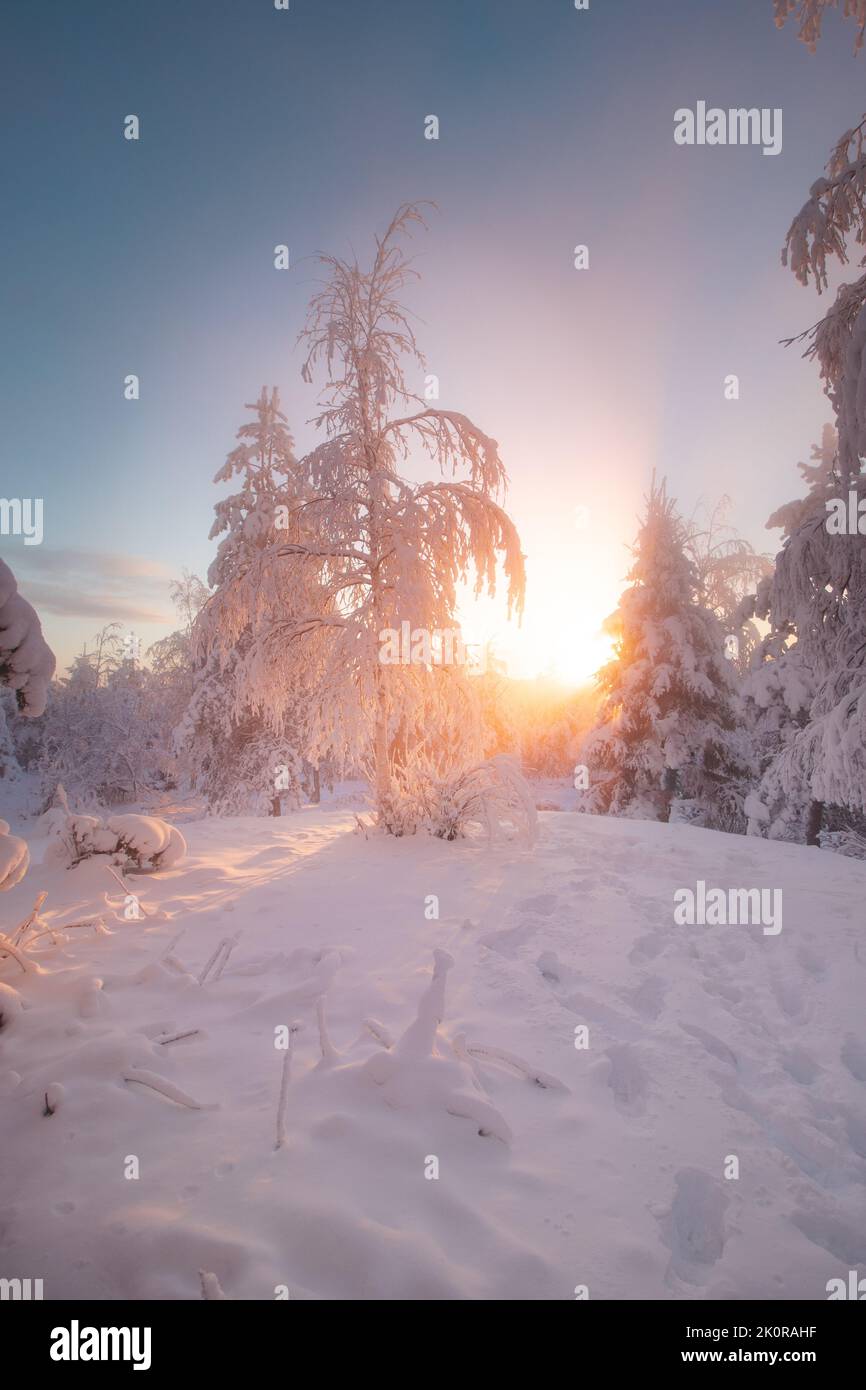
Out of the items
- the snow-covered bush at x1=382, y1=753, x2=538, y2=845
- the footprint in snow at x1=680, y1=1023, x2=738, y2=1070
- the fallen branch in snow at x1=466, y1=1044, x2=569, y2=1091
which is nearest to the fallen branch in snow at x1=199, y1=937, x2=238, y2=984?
the fallen branch in snow at x1=466, y1=1044, x2=569, y2=1091

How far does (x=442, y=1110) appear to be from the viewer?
2250mm

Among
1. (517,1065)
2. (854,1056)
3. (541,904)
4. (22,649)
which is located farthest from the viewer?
(541,904)

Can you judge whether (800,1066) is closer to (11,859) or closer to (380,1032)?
(380,1032)

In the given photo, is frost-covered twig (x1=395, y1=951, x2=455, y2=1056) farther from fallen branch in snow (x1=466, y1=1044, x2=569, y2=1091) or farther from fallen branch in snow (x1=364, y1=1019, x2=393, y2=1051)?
fallen branch in snow (x1=466, y1=1044, x2=569, y2=1091)

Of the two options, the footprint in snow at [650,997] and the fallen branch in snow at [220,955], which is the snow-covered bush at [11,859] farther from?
the footprint in snow at [650,997]

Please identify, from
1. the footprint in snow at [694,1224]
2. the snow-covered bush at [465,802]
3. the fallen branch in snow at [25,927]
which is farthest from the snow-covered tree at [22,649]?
the snow-covered bush at [465,802]

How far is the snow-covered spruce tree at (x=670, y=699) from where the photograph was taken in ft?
47.2

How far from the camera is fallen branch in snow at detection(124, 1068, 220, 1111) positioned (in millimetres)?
2154

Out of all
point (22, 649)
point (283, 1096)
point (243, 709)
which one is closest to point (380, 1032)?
point (283, 1096)

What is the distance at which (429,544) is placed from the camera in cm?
746

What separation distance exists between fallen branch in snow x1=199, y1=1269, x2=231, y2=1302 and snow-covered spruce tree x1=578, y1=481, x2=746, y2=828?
1446 cm

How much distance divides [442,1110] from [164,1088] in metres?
1.12

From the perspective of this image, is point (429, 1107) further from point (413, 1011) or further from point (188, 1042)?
point (188, 1042)
